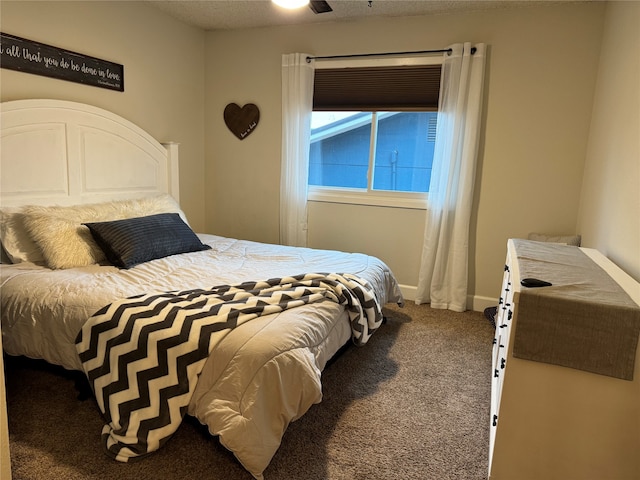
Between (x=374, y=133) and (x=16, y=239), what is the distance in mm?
2788

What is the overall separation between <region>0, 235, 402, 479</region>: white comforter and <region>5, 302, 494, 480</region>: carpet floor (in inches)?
7.8

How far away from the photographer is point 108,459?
68.2 inches

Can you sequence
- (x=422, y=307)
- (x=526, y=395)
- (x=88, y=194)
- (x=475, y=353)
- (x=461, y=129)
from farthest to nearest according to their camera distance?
(x=422, y=307) < (x=461, y=129) < (x=88, y=194) < (x=475, y=353) < (x=526, y=395)

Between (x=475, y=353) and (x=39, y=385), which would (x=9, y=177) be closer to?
(x=39, y=385)

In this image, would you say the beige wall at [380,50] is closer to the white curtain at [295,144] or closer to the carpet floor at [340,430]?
the white curtain at [295,144]

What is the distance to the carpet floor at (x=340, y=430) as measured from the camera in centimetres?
170

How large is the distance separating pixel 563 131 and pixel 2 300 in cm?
378

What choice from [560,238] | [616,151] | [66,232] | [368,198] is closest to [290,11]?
[368,198]

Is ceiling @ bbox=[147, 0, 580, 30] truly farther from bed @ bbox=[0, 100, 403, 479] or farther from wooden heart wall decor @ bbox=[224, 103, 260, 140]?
bed @ bbox=[0, 100, 403, 479]

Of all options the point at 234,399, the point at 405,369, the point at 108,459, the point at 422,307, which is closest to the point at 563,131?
the point at 422,307

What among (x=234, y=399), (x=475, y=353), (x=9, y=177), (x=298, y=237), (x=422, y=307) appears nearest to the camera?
(x=234, y=399)

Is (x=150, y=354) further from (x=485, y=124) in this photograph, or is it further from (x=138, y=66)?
(x=485, y=124)

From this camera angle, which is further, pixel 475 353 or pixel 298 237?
pixel 298 237

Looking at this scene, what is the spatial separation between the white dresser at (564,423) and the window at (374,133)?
2410 mm
